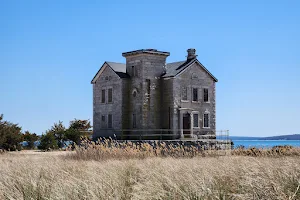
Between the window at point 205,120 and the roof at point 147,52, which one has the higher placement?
the roof at point 147,52

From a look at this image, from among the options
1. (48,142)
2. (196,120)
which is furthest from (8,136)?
(196,120)

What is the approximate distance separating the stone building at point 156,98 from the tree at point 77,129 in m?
4.76

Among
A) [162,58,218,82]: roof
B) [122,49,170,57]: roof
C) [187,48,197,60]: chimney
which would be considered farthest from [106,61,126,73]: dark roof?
[187,48,197,60]: chimney

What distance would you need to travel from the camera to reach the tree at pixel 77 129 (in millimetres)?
41062

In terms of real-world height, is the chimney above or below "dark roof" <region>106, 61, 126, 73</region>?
above

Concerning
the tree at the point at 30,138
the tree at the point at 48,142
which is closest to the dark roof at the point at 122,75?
the tree at the point at 48,142

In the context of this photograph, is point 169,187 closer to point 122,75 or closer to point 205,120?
point 122,75

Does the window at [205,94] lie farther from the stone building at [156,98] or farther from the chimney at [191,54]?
the chimney at [191,54]

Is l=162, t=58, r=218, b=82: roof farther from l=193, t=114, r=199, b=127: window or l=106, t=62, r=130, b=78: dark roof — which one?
l=193, t=114, r=199, b=127: window

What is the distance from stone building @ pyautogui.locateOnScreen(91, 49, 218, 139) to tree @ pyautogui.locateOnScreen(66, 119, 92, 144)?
15.6 feet

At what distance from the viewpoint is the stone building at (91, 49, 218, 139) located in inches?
1348

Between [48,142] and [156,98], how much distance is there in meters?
10.6

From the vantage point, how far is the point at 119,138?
114ft

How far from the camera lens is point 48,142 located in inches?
1538
